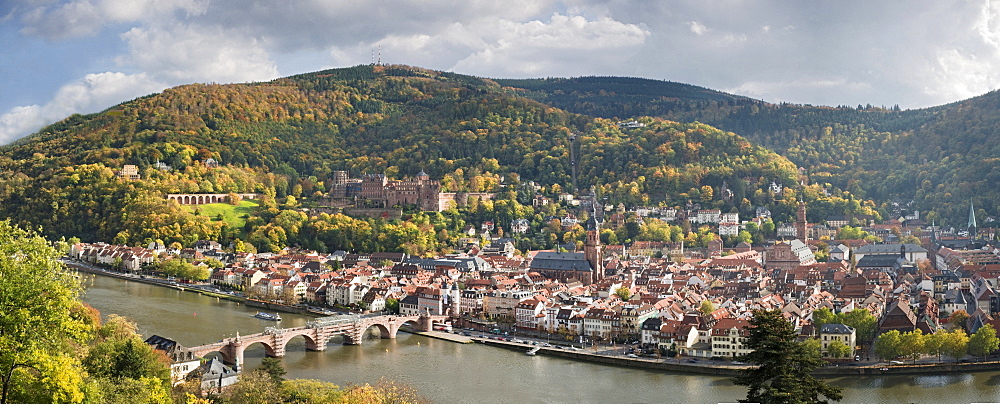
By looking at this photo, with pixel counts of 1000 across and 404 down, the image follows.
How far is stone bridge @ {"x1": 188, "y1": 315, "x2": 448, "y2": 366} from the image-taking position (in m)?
25.4

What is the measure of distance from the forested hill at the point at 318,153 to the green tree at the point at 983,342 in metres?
39.7

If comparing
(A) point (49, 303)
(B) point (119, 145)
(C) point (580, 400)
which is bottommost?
(C) point (580, 400)

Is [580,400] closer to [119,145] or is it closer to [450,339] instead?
[450,339]

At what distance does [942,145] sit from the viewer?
77000 mm

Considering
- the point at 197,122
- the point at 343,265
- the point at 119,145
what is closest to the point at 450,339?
the point at 343,265

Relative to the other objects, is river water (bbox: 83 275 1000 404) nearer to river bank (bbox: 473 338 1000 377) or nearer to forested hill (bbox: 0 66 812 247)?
river bank (bbox: 473 338 1000 377)

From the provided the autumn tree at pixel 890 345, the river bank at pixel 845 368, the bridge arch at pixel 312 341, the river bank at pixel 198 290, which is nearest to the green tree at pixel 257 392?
the bridge arch at pixel 312 341

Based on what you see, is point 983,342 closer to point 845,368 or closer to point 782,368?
point 845,368

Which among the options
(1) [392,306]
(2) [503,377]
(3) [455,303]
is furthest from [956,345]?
(1) [392,306]

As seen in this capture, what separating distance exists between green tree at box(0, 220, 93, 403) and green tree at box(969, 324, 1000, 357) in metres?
24.0

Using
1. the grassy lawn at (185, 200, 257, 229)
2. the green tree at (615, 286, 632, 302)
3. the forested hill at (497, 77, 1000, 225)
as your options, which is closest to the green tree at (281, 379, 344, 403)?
the green tree at (615, 286, 632, 302)

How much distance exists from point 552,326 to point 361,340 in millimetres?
6694

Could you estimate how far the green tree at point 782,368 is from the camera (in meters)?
13.1

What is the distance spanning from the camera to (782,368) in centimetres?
1327
